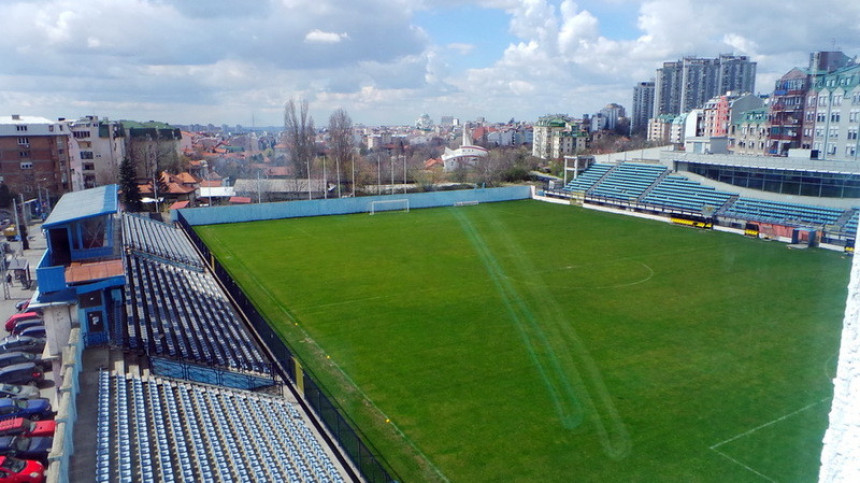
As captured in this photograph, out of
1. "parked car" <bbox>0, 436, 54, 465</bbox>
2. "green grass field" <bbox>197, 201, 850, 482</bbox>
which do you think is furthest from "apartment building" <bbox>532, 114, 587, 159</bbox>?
"parked car" <bbox>0, 436, 54, 465</bbox>

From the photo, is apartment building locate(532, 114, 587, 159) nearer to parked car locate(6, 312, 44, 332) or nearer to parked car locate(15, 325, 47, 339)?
parked car locate(6, 312, 44, 332)

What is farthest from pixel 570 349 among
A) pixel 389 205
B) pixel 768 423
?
pixel 389 205

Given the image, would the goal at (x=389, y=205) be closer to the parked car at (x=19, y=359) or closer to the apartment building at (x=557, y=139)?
the parked car at (x=19, y=359)

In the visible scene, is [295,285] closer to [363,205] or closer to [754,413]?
→ [754,413]

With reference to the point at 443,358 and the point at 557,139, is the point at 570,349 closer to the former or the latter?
the point at 443,358

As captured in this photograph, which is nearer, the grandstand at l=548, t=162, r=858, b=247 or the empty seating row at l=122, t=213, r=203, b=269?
the empty seating row at l=122, t=213, r=203, b=269

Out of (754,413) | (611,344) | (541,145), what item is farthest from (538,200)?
(541,145)
